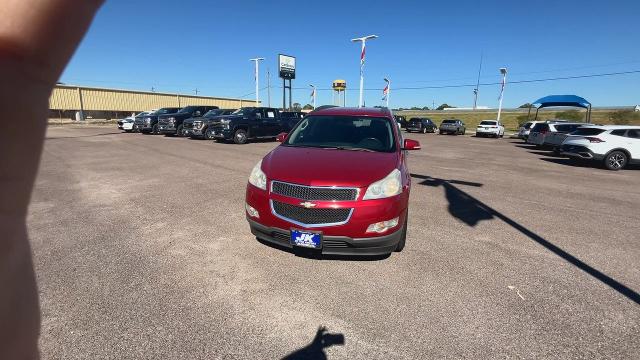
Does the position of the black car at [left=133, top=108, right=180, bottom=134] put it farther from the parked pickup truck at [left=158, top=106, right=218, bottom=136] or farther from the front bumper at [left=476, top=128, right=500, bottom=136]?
the front bumper at [left=476, top=128, right=500, bottom=136]

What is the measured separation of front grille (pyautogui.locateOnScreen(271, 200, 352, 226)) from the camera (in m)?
3.40

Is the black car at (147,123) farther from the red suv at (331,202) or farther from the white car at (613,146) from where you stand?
the white car at (613,146)

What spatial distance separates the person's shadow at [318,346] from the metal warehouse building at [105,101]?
38.4m

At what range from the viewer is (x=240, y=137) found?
1652 centimetres

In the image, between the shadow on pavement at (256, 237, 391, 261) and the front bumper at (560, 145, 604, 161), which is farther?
the front bumper at (560, 145, 604, 161)

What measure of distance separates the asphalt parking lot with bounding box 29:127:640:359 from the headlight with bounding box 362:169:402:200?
807mm

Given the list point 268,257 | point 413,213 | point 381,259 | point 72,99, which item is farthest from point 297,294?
point 72,99

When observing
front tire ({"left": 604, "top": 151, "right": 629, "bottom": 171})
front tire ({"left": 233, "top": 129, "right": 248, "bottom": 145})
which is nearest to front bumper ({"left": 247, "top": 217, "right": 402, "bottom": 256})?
front tire ({"left": 604, "top": 151, "right": 629, "bottom": 171})

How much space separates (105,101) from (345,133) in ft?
142

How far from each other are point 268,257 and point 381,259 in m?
1.30

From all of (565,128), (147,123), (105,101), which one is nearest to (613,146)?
(565,128)

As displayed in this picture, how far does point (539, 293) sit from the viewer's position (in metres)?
3.23

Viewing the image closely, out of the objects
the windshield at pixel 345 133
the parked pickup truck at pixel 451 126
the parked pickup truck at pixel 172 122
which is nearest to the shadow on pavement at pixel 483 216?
the windshield at pixel 345 133

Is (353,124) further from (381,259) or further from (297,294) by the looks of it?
(297,294)
